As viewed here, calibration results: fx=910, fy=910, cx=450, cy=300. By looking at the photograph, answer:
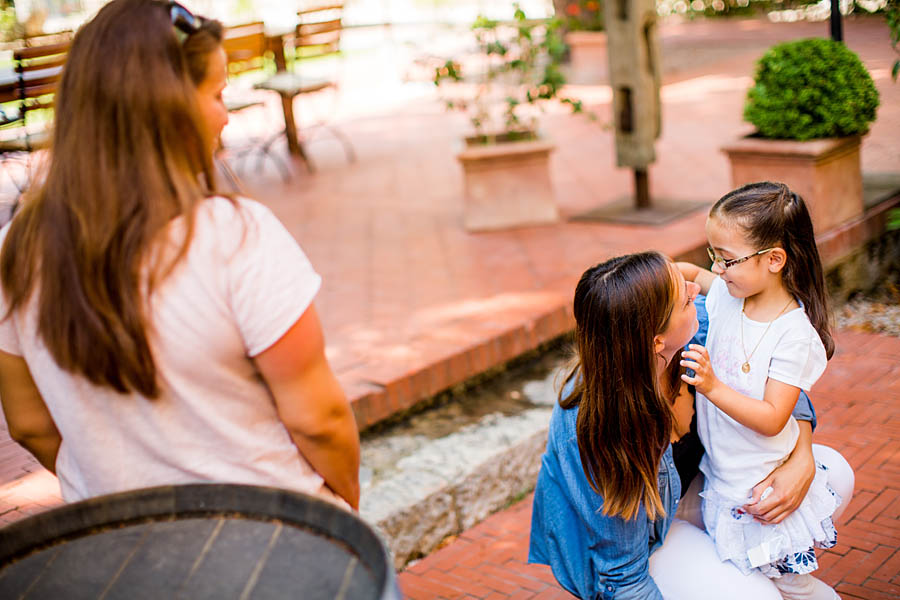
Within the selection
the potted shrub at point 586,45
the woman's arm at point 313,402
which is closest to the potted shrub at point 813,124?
the woman's arm at point 313,402

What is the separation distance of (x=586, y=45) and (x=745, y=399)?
10309mm

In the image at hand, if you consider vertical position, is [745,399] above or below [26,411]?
below

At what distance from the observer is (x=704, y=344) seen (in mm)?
→ 2342

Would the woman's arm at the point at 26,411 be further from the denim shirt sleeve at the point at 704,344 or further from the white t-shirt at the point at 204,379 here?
the denim shirt sleeve at the point at 704,344

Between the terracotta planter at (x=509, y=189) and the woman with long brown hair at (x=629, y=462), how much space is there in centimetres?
379

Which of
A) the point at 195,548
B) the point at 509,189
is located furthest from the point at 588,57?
the point at 195,548

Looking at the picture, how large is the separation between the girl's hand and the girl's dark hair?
36 cm

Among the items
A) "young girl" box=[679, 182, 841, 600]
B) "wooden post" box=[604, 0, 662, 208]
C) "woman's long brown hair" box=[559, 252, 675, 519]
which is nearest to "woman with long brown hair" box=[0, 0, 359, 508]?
"woman's long brown hair" box=[559, 252, 675, 519]

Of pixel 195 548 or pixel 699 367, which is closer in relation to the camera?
pixel 195 548

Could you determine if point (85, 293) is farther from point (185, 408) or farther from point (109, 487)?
point (109, 487)

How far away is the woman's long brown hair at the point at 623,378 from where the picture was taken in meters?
1.98

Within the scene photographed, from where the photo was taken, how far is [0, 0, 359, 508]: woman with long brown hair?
4.54 ft

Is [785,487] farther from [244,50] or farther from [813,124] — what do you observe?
[244,50]

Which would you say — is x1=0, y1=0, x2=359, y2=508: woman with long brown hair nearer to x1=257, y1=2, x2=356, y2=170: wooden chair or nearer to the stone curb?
the stone curb
